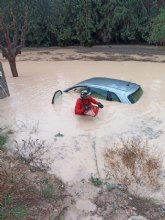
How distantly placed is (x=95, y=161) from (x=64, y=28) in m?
15.2

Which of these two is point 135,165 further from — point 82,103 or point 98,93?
point 98,93

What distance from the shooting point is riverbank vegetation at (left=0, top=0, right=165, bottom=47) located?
69.9 ft

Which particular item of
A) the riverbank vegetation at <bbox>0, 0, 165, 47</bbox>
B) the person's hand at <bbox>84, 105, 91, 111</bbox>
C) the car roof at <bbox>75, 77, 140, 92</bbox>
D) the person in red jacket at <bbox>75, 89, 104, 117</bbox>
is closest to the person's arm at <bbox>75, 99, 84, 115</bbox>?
the person in red jacket at <bbox>75, 89, 104, 117</bbox>

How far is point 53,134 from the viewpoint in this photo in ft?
33.1

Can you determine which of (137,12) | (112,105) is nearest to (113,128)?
(112,105)

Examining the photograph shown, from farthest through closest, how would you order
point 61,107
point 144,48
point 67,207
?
point 144,48, point 61,107, point 67,207

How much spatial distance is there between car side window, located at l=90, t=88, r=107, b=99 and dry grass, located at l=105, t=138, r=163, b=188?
258 cm

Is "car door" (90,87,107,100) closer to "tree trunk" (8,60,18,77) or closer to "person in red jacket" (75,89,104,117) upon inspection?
"person in red jacket" (75,89,104,117)

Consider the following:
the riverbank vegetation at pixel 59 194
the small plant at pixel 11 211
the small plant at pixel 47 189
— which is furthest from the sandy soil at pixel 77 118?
the small plant at pixel 11 211

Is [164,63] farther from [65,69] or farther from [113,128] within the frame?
[113,128]

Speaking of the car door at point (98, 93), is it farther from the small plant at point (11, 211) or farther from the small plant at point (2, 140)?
the small plant at point (11, 211)

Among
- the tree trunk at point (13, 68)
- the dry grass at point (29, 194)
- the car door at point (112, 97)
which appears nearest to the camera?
the dry grass at point (29, 194)

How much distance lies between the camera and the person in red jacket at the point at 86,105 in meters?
10.6

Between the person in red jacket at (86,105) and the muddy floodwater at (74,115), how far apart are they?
22cm
